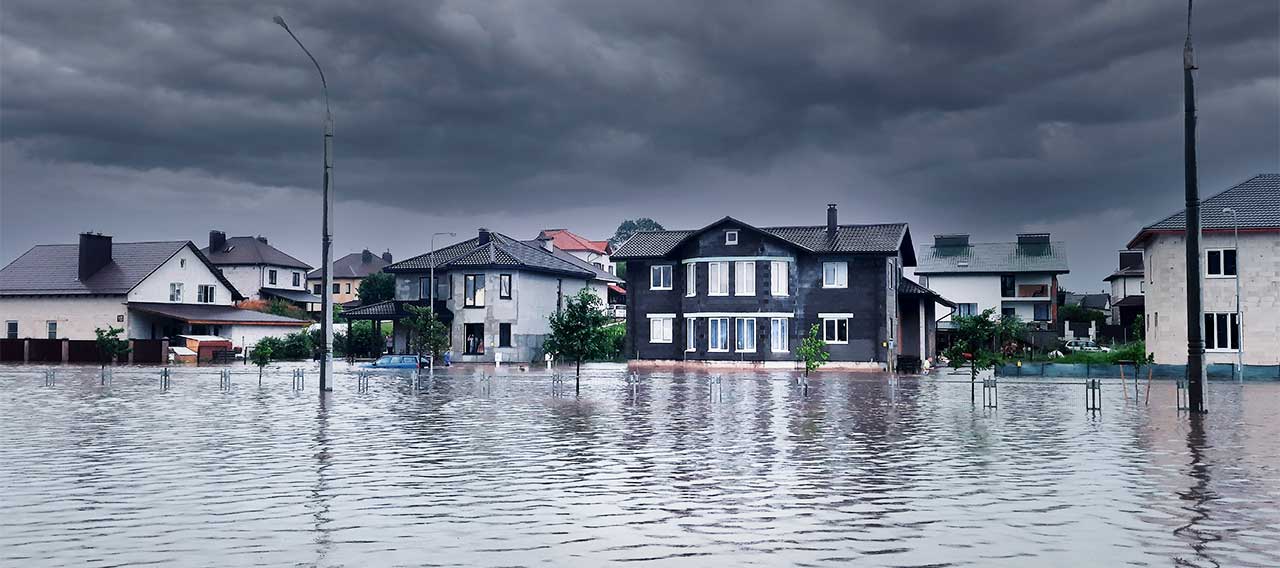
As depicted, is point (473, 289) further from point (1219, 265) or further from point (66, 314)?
point (1219, 265)

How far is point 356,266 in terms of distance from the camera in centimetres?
14875

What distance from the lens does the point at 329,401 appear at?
33.0 m

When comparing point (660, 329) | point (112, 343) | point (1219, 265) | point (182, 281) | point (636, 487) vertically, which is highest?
point (182, 281)

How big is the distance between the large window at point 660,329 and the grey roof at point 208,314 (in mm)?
33912

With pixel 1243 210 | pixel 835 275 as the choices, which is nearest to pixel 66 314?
pixel 835 275

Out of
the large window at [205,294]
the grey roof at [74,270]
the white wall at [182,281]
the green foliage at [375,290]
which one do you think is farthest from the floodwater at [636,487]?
the green foliage at [375,290]

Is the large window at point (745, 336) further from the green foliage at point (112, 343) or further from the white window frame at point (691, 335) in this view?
the green foliage at point (112, 343)

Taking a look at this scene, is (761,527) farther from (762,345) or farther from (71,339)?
(71,339)

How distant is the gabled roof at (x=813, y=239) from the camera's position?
66.8 m

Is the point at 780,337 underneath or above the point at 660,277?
underneath

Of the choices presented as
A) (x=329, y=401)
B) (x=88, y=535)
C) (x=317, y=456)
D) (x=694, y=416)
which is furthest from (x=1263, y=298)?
(x=88, y=535)

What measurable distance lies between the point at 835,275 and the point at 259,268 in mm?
77131

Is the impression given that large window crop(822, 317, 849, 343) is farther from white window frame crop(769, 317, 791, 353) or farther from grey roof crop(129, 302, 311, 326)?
grey roof crop(129, 302, 311, 326)

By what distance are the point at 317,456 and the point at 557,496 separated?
248 inches
